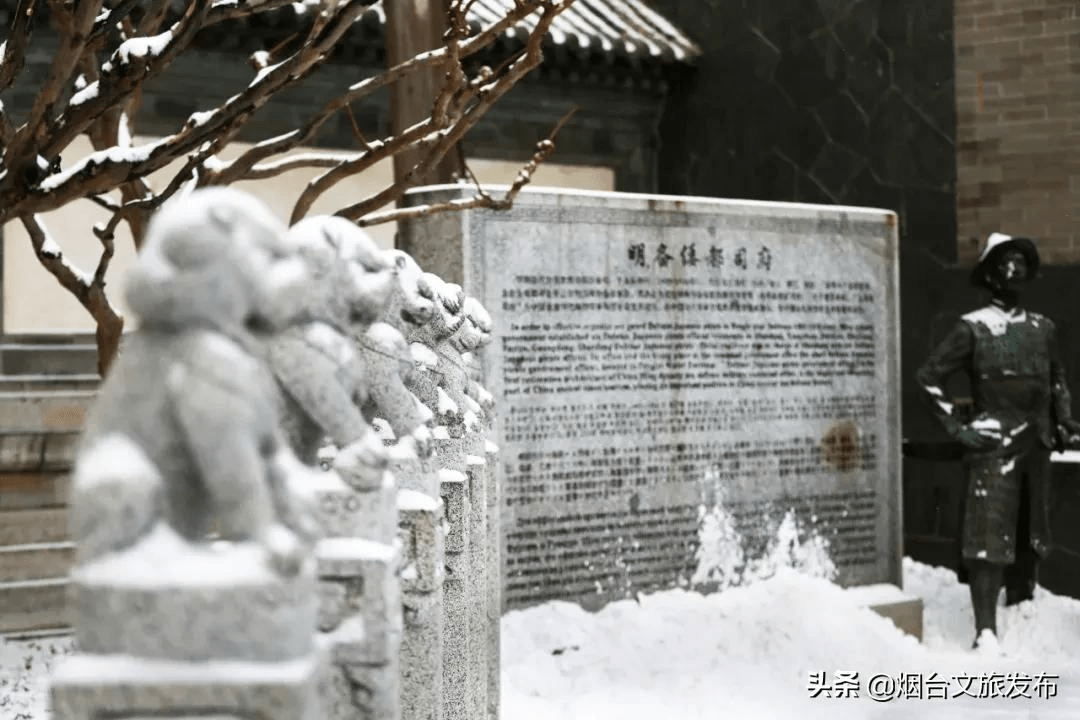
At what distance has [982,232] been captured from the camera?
10156 mm

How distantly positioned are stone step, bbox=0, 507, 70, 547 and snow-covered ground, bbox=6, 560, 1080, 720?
0.65 m

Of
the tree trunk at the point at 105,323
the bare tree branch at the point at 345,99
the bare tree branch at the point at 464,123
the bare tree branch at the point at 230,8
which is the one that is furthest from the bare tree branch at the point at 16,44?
the bare tree branch at the point at 464,123

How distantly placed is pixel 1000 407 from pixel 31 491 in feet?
17.6

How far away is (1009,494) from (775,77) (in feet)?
15.8

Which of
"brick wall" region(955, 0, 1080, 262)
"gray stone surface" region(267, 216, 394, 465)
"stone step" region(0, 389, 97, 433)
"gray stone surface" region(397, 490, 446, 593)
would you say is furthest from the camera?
"brick wall" region(955, 0, 1080, 262)

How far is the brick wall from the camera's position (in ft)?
32.2

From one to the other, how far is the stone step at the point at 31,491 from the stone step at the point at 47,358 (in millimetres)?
1047

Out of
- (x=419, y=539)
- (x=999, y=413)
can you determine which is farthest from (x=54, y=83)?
(x=999, y=413)

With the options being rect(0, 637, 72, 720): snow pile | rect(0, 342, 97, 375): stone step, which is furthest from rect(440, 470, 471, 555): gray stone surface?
rect(0, 342, 97, 375): stone step

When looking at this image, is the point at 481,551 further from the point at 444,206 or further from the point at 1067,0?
the point at 1067,0

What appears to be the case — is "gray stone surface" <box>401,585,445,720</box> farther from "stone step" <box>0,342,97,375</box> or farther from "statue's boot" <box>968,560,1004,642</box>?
"stone step" <box>0,342,97,375</box>

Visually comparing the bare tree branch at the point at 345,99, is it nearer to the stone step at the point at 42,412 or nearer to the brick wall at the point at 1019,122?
the stone step at the point at 42,412

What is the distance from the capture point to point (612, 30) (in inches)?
452

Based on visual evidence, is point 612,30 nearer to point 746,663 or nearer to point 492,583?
point 746,663
